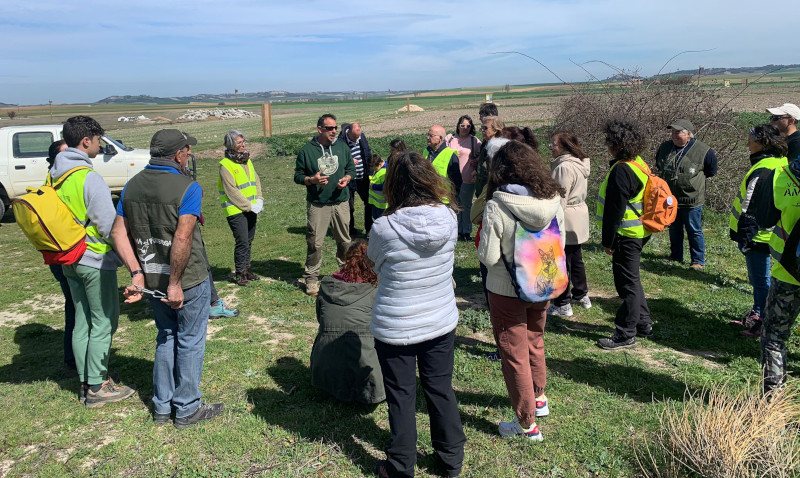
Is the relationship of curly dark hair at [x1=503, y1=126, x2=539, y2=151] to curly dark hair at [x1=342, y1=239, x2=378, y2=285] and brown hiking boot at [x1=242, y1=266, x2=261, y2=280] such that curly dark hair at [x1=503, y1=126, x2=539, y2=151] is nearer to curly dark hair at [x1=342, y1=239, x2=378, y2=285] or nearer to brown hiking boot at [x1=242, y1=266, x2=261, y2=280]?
curly dark hair at [x1=342, y1=239, x2=378, y2=285]

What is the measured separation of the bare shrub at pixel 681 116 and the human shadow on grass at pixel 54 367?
340 inches

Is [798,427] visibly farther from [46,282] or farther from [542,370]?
[46,282]

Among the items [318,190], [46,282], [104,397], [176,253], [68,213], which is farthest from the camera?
[46,282]

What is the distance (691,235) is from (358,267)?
5.36 metres

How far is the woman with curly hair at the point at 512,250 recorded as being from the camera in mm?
3070

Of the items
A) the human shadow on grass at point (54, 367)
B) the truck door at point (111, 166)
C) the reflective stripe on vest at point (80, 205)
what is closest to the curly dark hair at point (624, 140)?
the reflective stripe on vest at point (80, 205)

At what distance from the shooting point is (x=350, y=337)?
380 centimetres

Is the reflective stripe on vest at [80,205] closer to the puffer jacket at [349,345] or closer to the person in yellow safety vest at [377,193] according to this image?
the puffer jacket at [349,345]

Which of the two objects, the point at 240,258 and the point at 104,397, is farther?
the point at 240,258

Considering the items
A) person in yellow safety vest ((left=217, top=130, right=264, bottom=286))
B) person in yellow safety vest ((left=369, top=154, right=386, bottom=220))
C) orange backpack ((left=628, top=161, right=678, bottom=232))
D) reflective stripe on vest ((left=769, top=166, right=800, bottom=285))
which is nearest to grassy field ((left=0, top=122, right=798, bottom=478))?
person in yellow safety vest ((left=217, top=130, right=264, bottom=286))

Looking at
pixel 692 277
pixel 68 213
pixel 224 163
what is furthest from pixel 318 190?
pixel 692 277

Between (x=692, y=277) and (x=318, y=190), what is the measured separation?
16.2 ft

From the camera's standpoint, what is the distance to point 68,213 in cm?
378

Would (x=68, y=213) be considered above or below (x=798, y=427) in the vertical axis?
above
